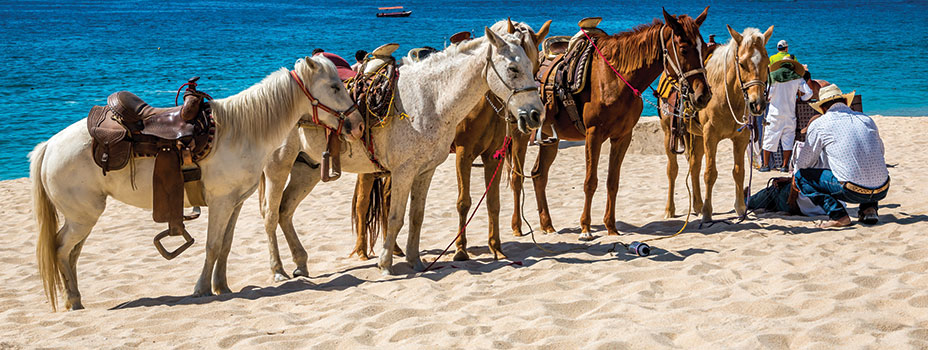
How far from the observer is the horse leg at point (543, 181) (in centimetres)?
765

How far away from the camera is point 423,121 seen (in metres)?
5.73

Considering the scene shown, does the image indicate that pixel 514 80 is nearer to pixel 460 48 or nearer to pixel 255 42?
pixel 460 48

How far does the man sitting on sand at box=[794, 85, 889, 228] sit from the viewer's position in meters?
6.76

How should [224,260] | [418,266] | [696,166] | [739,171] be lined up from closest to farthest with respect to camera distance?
[224,260] < [418,266] < [739,171] < [696,166]

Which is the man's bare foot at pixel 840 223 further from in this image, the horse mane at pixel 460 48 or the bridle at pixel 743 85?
the horse mane at pixel 460 48

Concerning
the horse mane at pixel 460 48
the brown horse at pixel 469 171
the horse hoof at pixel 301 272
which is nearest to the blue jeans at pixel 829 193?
the brown horse at pixel 469 171

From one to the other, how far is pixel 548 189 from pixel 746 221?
3.00 m

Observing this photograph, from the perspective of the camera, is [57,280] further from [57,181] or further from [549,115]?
[549,115]

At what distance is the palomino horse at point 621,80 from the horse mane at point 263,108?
2578 millimetres

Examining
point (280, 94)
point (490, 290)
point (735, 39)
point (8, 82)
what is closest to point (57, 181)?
point (280, 94)

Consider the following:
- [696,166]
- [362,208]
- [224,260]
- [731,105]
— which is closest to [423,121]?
[362,208]

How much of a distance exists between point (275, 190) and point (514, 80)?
210 cm

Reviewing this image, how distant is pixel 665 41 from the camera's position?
6.83m

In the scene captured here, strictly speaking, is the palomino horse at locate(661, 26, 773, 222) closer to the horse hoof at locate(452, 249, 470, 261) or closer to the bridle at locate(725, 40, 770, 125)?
the bridle at locate(725, 40, 770, 125)
